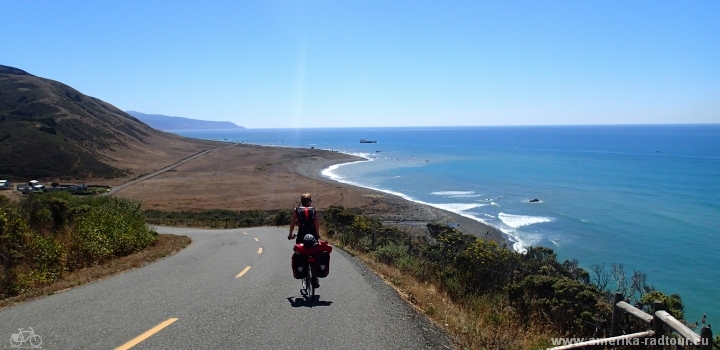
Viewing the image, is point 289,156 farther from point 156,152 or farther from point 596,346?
point 596,346

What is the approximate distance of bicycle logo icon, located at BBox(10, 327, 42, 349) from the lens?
5.10 metres

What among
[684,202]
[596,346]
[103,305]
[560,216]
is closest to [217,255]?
[103,305]

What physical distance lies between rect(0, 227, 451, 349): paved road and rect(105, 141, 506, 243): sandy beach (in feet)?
102

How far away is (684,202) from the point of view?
5662 centimetres

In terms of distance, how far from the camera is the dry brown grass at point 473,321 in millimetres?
5754

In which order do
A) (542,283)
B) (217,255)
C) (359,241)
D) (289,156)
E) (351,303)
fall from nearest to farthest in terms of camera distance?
(351,303) < (542,283) < (217,255) < (359,241) < (289,156)

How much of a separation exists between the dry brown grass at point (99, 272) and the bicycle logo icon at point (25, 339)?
2.30 m

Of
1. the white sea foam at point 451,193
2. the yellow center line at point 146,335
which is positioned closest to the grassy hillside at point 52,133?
the white sea foam at point 451,193

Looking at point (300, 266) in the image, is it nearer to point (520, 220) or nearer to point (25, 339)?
point (25, 339)

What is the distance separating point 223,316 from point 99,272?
5845 millimetres

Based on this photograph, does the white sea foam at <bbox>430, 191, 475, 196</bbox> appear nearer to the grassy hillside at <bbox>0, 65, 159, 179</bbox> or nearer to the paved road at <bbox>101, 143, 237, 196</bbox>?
the paved road at <bbox>101, 143, 237, 196</bbox>

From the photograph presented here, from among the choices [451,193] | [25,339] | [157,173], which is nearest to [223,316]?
[25,339]

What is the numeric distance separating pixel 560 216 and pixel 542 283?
41.3 metres

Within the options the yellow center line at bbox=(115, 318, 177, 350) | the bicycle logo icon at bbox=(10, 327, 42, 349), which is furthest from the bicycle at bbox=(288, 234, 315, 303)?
the bicycle logo icon at bbox=(10, 327, 42, 349)
